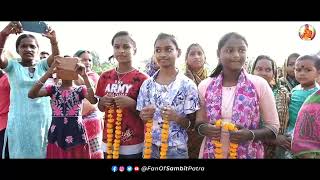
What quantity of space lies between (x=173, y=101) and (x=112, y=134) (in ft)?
1.11

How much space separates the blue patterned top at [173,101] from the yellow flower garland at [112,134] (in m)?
0.12

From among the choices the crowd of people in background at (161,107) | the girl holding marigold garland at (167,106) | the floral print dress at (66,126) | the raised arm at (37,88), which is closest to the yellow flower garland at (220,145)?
the crowd of people in background at (161,107)

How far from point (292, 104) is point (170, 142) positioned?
69cm

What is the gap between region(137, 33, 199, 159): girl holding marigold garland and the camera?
147 centimetres

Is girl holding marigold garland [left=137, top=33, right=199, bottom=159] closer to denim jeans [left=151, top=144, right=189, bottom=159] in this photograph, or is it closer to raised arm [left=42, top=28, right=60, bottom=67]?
denim jeans [left=151, top=144, right=189, bottom=159]

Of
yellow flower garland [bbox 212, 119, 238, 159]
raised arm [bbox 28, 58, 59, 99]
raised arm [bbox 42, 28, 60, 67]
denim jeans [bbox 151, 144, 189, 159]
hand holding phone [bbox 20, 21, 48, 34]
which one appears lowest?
denim jeans [bbox 151, 144, 189, 159]

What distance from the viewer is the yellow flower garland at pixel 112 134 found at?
160cm

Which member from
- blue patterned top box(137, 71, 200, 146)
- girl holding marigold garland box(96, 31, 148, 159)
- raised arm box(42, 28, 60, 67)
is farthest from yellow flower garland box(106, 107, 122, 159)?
raised arm box(42, 28, 60, 67)

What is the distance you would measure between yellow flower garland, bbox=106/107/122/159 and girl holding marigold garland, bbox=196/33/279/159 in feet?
1.16
